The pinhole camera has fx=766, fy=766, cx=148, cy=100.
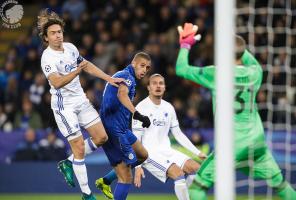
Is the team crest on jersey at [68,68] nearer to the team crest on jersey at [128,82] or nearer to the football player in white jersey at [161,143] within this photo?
the team crest on jersey at [128,82]

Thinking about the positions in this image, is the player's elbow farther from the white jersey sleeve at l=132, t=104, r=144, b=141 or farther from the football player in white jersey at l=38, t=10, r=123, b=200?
the white jersey sleeve at l=132, t=104, r=144, b=141

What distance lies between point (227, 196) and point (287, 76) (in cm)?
670

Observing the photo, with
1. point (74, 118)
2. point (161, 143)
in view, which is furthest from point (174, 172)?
point (74, 118)

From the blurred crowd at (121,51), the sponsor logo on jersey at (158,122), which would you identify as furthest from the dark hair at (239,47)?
the blurred crowd at (121,51)

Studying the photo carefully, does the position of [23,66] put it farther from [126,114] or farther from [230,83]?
[230,83]

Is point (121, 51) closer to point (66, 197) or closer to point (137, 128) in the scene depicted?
point (66, 197)

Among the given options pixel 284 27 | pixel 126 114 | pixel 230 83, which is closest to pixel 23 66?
pixel 284 27

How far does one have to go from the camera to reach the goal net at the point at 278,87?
12.1 metres

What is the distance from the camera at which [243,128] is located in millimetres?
7871

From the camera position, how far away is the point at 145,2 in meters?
16.2

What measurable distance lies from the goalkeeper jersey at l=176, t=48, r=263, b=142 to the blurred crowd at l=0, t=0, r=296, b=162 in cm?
512

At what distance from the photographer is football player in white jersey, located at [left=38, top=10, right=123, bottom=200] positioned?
29.1 ft

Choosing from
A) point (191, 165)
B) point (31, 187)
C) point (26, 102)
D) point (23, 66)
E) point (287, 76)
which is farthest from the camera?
point (23, 66)

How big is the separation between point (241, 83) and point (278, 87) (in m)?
4.38
